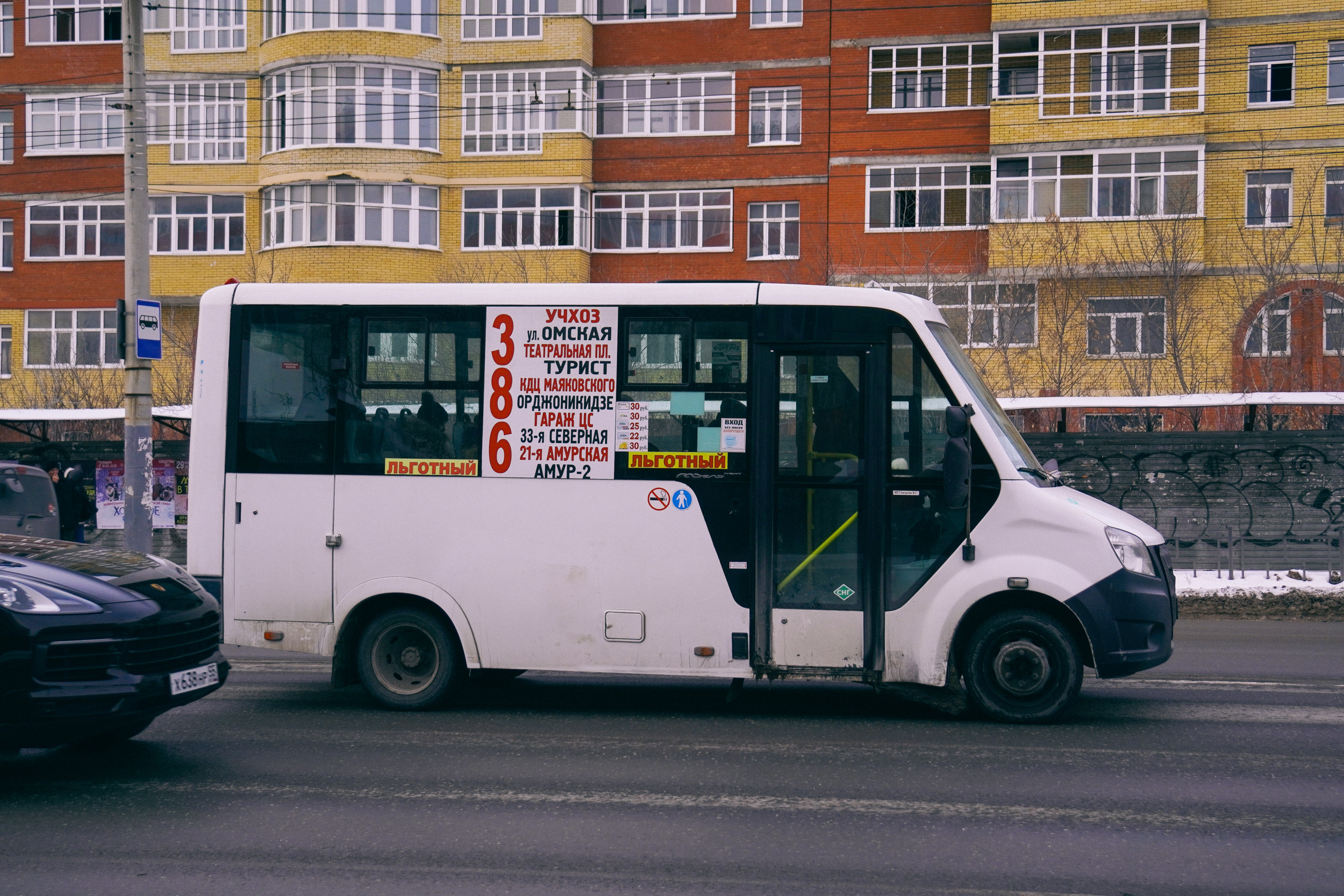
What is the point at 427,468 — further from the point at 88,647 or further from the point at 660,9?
the point at 660,9

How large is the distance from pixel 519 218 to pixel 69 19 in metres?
15.6

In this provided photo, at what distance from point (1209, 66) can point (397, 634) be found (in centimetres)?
3003

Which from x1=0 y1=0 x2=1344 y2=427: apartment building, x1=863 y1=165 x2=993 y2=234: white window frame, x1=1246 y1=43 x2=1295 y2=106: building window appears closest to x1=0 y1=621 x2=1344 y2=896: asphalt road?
x1=0 y1=0 x2=1344 y2=427: apartment building

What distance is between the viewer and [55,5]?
1518 inches

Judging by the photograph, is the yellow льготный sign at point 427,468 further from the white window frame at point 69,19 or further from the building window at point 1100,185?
the white window frame at point 69,19

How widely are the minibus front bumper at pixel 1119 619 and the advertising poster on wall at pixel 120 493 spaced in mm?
16299

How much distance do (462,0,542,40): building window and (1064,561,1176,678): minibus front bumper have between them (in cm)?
3059

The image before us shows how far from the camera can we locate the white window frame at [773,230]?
35.4 m

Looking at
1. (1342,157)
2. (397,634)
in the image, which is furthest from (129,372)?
(1342,157)

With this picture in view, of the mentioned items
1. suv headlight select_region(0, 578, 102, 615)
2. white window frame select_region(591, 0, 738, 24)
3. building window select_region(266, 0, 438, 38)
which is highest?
white window frame select_region(591, 0, 738, 24)

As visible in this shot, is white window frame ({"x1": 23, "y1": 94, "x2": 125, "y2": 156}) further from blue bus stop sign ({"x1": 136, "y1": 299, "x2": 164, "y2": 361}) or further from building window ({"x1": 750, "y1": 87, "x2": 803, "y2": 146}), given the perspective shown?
blue bus stop sign ({"x1": 136, "y1": 299, "x2": 164, "y2": 361})

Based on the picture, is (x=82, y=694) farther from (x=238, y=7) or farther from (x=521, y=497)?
(x=238, y=7)

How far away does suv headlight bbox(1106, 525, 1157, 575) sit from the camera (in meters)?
7.88

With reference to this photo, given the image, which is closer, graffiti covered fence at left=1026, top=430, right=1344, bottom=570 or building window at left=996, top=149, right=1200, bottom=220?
graffiti covered fence at left=1026, top=430, right=1344, bottom=570
